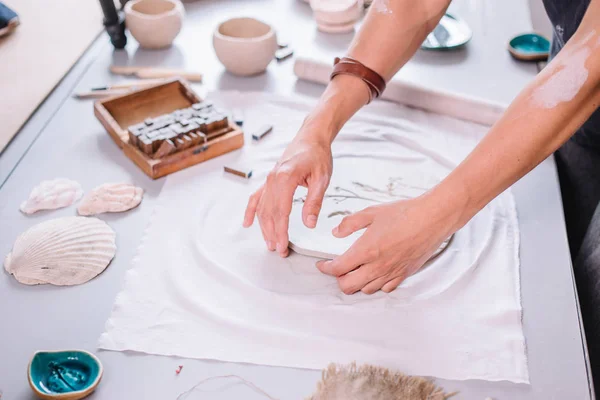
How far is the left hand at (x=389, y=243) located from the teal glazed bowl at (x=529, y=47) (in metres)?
0.84

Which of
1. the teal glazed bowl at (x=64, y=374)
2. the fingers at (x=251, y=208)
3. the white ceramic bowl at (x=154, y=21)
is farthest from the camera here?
the white ceramic bowl at (x=154, y=21)

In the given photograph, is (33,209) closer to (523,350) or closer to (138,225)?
(138,225)

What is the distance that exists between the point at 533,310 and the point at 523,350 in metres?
0.09

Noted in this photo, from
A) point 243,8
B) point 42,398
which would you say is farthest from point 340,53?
point 42,398

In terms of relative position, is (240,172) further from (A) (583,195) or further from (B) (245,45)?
(A) (583,195)

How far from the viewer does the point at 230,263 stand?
3.17 ft

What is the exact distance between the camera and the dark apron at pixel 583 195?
102 centimetres

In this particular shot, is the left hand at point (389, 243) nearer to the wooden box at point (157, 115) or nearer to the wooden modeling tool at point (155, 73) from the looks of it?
the wooden box at point (157, 115)

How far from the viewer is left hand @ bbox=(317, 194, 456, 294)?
879mm

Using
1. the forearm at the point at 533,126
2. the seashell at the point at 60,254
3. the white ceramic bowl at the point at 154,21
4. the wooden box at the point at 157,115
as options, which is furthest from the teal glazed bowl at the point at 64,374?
the white ceramic bowl at the point at 154,21

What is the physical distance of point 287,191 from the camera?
0.95m

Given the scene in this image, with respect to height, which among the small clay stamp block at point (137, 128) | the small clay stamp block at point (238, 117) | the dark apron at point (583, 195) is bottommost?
the dark apron at point (583, 195)

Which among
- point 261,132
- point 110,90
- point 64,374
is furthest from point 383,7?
point 64,374

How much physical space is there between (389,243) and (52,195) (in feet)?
2.21
